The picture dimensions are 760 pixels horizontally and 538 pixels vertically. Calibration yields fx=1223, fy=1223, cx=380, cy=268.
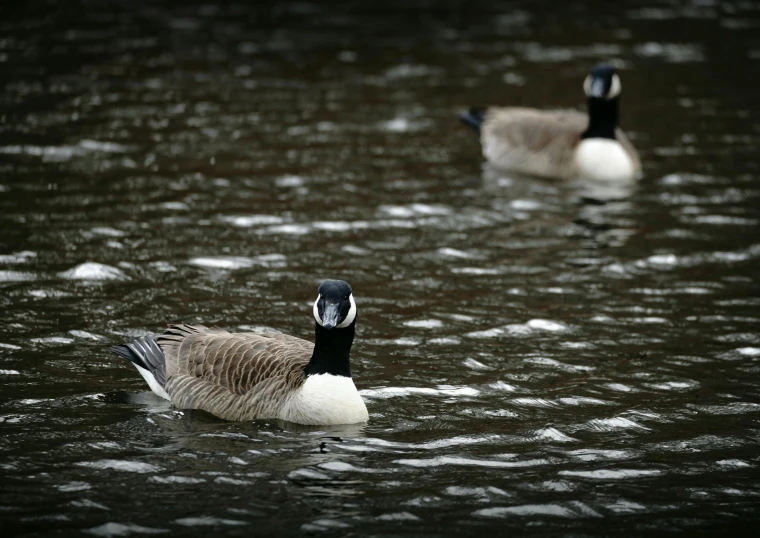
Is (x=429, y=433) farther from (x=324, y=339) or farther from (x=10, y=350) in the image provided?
(x=10, y=350)

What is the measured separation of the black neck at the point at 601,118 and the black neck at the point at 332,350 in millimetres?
10347

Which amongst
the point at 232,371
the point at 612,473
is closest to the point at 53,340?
the point at 232,371

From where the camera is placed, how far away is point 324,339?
417 inches

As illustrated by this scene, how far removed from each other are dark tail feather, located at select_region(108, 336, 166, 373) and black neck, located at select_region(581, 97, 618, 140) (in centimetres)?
1049

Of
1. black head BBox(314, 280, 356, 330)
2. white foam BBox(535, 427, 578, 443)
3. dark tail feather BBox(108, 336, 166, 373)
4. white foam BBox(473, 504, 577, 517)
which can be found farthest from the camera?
dark tail feather BBox(108, 336, 166, 373)

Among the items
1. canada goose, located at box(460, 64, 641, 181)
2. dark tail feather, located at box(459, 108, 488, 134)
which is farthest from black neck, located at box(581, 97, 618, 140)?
dark tail feather, located at box(459, 108, 488, 134)

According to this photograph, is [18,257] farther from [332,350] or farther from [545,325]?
[545,325]

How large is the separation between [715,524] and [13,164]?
1299cm

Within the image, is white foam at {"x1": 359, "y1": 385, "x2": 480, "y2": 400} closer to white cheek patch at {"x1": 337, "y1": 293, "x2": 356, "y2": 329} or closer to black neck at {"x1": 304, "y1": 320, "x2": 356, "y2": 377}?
black neck at {"x1": 304, "y1": 320, "x2": 356, "y2": 377}

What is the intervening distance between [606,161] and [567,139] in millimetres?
866

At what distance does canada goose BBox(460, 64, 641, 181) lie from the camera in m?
19.7

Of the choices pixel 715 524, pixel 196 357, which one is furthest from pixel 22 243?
pixel 715 524

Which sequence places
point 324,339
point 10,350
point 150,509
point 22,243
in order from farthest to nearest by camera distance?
point 22,243 → point 10,350 → point 324,339 → point 150,509

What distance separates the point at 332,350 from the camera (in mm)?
10617
